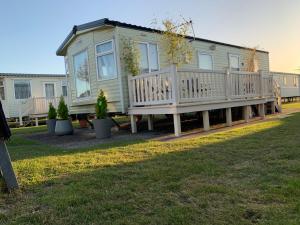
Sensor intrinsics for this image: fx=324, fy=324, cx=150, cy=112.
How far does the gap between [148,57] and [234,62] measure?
22.1 feet

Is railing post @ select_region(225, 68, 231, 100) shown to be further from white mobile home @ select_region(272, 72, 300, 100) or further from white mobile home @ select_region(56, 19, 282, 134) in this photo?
white mobile home @ select_region(272, 72, 300, 100)

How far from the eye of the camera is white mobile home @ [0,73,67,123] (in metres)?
19.0

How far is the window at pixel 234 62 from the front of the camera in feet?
50.3

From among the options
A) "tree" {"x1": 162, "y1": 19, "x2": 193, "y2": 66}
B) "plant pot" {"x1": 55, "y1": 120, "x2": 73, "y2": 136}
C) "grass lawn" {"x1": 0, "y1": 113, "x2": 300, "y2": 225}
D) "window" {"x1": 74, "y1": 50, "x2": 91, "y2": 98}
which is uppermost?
"tree" {"x1": 162, "y1": 19, "x2": 193, "y2": 66}

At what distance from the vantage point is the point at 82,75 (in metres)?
11.4

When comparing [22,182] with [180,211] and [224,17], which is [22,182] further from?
[224,17]

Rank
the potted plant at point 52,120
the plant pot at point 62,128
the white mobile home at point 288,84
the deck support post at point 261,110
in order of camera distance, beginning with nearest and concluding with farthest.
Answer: the plant pot at point 62,128, the potted plant at point 52,120, the deck support post at point 261,110, the white mobile home at point 288,84

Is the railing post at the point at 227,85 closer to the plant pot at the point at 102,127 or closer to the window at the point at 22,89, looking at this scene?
the plant pot at the point at 102,127

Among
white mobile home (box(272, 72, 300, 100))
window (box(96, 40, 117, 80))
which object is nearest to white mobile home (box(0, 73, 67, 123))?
window (box(96, 40, 117, 80))

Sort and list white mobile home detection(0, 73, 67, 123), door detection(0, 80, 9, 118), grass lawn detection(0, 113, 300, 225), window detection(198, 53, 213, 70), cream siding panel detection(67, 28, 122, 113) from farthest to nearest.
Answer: door detection(0, 80, 9, 118) < white mobile home detection(0, 73, 67, 123) < window detection(198, 53, 213, 70) < cream siding panel detection(67, 28, 122, 113) < grass lawn detection(0, 113, 300, 225)

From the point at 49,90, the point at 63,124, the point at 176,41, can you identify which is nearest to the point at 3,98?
the point at 49,90

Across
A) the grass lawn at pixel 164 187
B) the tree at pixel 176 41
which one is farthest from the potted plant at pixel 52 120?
the grass lawn at pixel 164 187

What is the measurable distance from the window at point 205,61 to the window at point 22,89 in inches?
Result: 488

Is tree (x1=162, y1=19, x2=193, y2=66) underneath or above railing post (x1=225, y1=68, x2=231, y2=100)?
above
